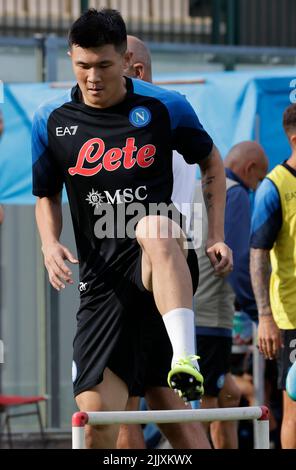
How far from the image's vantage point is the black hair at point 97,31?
534 centimetres

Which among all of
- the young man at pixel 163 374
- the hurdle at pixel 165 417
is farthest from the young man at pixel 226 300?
the hurdle at pixel 165 417

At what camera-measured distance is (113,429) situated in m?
5.49

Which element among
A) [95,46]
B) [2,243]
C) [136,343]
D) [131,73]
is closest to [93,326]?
[136,343]

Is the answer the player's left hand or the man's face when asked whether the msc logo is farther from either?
the player's left hand

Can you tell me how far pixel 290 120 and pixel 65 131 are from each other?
2.10 meters

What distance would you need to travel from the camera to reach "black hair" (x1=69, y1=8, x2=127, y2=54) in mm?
5340

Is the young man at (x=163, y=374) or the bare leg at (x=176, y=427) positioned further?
the bare leg at (x=176, y=427)

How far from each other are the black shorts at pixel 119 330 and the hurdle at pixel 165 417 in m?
0.84

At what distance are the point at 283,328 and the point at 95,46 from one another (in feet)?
7.82

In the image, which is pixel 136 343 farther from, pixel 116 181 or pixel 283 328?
pixel 283 328

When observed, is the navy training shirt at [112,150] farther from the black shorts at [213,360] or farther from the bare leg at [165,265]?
the black shorts at [213,360]

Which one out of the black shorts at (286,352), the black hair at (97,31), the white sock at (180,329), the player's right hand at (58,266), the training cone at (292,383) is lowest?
the black shorts at (286,352)

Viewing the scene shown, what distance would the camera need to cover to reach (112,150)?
538 centimetres

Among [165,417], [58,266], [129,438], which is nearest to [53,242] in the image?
[58,266]
